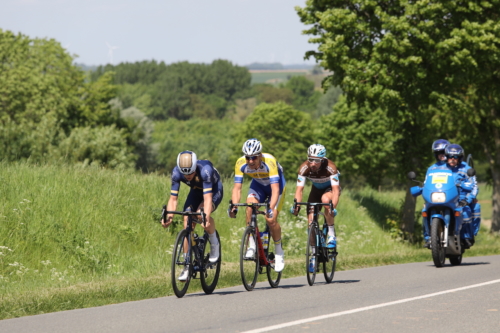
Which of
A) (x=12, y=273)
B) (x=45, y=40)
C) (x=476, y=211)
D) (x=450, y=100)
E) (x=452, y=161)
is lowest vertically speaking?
(x=12, y=273)

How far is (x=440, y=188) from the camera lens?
1486 cm

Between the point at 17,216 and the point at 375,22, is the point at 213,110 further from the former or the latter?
the point at 17,216

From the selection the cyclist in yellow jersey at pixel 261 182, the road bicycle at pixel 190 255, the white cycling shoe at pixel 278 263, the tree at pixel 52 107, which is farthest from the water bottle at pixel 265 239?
the tree at pixel 52 107

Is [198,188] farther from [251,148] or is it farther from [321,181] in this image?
[321,181]

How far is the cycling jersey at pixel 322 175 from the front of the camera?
12469mm

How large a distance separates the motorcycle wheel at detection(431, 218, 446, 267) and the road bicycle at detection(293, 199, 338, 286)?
2706 mm

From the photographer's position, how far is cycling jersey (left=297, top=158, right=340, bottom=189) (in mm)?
12469

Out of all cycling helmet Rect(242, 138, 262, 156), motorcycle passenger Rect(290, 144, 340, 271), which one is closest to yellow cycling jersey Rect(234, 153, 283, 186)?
cycling helmet Rect(242, 138, 262, 156)

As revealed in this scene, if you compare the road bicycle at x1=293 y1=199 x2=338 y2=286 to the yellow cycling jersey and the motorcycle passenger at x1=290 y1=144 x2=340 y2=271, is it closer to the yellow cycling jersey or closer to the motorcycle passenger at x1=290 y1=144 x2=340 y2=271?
the motorcycle passenger at x1=290 y1=144 x2=340 y2=271

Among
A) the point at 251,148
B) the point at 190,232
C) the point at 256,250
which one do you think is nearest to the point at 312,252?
the point at 256,250

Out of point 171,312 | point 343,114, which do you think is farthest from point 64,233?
point 343,114

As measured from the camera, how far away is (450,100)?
26.4 meters

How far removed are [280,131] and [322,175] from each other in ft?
252

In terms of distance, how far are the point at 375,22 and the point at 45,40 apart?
54.7 m
